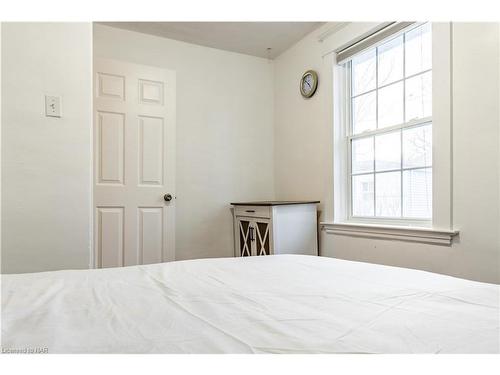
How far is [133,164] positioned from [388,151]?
2.09 meters

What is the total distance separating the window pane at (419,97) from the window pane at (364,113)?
1.10 feet

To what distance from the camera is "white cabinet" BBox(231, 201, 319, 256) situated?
2914mm

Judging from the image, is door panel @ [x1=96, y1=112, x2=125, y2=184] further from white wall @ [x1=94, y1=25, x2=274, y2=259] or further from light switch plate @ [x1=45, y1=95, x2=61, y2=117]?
light switch plate @ [x1=45, y1=95, x2=61, y2=117]

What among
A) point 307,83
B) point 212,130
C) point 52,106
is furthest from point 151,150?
point 307,83

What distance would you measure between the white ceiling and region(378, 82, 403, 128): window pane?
960mm

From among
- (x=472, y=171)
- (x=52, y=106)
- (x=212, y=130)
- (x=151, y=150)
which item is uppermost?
(x=212, y=130)

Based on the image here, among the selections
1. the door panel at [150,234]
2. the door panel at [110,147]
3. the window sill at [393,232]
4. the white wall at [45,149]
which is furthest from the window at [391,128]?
the white wall at [45,149]

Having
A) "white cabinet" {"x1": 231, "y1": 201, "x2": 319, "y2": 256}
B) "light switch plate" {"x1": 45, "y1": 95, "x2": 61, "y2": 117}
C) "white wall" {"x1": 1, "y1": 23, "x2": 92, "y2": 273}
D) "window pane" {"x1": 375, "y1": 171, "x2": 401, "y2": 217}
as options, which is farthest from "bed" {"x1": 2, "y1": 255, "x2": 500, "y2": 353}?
"white cabinet" {"x1": 231, "y1": 201, "x2": 319, "y2": 256}

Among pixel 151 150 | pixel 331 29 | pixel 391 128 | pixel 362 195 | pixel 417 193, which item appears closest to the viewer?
pixel 417 193

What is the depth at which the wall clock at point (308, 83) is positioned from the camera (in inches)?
128

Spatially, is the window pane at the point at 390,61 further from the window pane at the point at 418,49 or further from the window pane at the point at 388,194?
the window pane at the point at 388,194

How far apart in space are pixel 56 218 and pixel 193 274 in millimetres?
1126

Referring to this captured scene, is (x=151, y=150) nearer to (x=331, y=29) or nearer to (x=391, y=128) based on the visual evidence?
(x=331, y=29)

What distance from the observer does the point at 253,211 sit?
322cm
